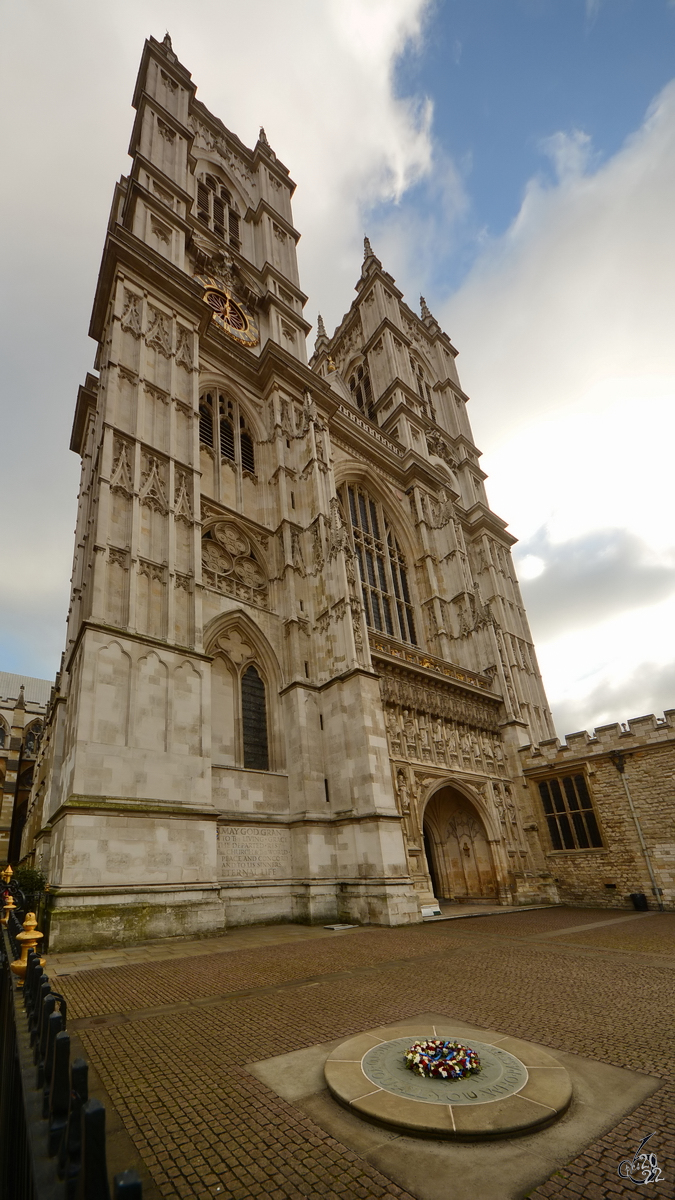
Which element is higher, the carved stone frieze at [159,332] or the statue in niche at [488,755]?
the carved stone frieze at [159,332]

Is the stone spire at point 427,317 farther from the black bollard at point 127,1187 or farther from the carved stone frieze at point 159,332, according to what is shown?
the black bollard at point 127,1187

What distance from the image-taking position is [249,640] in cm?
1828

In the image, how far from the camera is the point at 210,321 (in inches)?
865

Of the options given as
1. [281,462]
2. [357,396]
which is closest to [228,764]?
[281,462]

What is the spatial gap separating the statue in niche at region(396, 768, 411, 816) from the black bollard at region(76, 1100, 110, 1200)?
1667 cm

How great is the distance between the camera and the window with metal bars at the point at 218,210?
28781 millimetres

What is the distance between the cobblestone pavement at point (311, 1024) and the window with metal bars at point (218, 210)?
32.0m

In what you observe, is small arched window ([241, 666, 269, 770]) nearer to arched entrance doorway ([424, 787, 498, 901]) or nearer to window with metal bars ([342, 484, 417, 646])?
arched entrance doorway ([424, 787, 498, 901])

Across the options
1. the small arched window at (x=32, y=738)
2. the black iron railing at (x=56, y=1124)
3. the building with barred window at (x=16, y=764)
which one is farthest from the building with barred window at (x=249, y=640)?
the small arched window at (x=32, y=738)

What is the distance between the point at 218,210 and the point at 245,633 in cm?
2592

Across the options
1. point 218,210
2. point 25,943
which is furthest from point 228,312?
point 25,943

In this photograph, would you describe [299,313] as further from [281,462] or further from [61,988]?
[61,988]

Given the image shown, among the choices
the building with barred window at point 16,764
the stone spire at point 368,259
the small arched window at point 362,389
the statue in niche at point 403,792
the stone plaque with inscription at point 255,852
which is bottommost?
the stone plaque with inscription at point 255,852

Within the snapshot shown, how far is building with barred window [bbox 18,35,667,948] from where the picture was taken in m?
12.8
